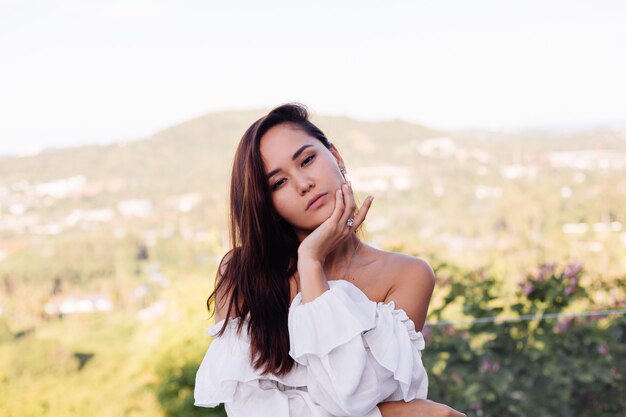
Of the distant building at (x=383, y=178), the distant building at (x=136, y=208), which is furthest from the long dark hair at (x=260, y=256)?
the distant building at (x=136, y=208)

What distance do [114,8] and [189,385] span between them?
11.6 metres

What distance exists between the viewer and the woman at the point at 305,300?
1218mm

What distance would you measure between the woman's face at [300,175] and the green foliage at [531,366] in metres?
1.59

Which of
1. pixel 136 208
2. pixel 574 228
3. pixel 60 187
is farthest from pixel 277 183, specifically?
pixel 60 187

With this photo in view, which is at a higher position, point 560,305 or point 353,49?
point 353,49

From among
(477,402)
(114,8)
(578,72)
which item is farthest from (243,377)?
(578,72)

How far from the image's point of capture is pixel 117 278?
7586mm

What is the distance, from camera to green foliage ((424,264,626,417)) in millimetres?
2867

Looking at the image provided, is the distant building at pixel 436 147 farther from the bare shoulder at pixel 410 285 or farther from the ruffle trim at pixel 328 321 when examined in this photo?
the ruffle trim at pixel 328 321

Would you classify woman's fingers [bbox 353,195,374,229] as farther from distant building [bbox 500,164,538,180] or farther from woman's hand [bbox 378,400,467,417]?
distant building [bbox 500,164,538,180]

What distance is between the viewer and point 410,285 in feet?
4.65

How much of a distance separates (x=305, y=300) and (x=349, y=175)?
2547 mm

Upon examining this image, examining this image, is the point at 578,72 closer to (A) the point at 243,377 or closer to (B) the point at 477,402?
(B) the point at 477,402

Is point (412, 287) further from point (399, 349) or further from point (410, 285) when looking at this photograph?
point (399, 349)
